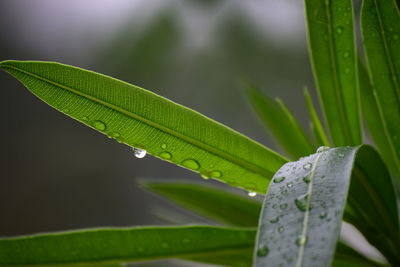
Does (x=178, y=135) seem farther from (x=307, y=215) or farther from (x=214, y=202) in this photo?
(x=214, y=202)

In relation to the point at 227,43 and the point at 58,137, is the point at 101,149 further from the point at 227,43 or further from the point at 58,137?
the point at 227,43

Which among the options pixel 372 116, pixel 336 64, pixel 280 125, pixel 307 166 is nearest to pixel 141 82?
pixel 280 125

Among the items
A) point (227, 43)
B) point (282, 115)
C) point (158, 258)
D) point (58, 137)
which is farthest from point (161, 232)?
point (58, 137)

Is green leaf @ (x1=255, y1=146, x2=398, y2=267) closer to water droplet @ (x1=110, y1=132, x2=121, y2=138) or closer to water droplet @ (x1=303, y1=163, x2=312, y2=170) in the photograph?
water droplet @ (x1=303, y1=163, x2=312, y2=170)

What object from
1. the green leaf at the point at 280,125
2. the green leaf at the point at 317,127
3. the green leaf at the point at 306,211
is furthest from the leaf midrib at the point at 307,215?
the green leaf at the point at 280,125

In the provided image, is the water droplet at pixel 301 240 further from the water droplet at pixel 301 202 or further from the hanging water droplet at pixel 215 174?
the hanging water droplet at pixel 215 174

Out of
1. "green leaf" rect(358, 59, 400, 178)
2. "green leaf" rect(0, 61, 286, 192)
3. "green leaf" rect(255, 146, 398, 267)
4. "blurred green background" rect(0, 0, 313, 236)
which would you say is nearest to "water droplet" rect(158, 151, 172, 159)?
"green leaf" rect(0, 61, 286, 192)
